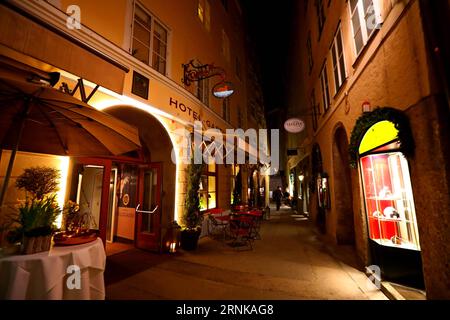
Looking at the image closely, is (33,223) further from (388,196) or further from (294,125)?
(294,125)

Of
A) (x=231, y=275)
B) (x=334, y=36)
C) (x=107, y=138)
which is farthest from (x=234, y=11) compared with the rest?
(x=231, y=275)

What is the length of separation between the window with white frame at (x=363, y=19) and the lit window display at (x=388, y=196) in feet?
6.97

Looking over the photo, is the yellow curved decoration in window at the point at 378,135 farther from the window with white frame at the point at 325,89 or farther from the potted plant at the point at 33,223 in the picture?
the potted plant at the point at 33,223

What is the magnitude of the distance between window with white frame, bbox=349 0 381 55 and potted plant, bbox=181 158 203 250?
5325 mm

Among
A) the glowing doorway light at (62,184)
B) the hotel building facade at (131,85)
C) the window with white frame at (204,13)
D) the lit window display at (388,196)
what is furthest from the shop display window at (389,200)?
the window with white frame at (204,13)

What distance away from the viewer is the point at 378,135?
383 cm

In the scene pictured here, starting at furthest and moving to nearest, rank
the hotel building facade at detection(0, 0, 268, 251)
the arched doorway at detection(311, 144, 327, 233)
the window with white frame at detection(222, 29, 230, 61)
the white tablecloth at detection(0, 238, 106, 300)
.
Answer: the window with white frame at detection(222, 29, 230, 61)
the arched doorway at detection(311, 144, 327, 233)
the hotel building facade at detection(0, 0, 268, 251)
the white tablecloth at detection(0, 238, 106, 300)

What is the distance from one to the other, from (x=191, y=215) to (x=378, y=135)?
16.5ft

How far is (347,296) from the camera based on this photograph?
3.43 meters

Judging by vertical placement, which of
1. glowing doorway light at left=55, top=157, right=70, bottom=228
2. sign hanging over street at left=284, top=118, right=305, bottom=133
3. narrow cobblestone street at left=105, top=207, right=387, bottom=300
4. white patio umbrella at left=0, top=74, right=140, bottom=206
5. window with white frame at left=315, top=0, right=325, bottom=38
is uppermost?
window with white frame at left=315, top=0, right=325, bottom=38

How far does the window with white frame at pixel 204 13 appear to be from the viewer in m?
8.73

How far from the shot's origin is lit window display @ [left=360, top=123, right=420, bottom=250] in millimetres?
3586

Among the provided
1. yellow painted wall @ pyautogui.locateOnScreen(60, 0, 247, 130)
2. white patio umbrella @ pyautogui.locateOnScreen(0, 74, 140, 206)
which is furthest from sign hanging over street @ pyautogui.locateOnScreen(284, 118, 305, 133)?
white patio umbrella @ pyautogui.locateOnScreen(0, 74, 140, 206)

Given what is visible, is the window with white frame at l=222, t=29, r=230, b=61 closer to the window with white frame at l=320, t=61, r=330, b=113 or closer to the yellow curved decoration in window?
the window with white frame at l=320, t=61, r=330, b=113
